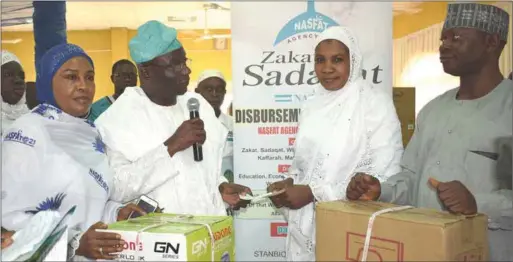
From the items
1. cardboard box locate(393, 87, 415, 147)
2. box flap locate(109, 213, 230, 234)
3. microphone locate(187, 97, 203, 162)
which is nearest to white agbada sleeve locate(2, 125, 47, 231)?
box flap locate(109, 213, 230, 234)

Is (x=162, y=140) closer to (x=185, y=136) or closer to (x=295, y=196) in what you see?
(x=185, y=136)

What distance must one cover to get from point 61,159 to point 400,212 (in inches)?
43.2

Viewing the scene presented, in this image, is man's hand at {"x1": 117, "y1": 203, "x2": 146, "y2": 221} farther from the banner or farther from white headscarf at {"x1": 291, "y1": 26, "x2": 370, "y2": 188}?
the banner

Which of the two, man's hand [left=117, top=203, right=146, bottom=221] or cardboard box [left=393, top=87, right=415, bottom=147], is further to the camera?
cardboard box [left=393, top=87, right=415, bottom=147]

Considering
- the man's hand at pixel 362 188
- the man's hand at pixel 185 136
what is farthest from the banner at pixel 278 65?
the man's hand at pixel 362 188

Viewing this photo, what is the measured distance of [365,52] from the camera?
273 cm

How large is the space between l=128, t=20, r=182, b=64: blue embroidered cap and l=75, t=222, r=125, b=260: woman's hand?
0.84 m

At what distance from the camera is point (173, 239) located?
1190 millimetres

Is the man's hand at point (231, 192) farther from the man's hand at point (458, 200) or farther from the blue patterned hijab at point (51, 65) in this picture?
the man's hand at point (458, 200)

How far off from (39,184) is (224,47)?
254 inches

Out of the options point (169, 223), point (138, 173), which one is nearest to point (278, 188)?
point (138, 173)

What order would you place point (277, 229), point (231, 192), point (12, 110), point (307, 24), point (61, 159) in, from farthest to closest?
1. point (277, 229)
2. point (307, 24)
3. point (12, 110)
4. point (231, 192)
5. point (61, 159)

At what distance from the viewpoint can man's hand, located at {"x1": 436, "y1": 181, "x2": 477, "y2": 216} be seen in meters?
1.22

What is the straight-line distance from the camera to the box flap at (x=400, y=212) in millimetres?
1135
